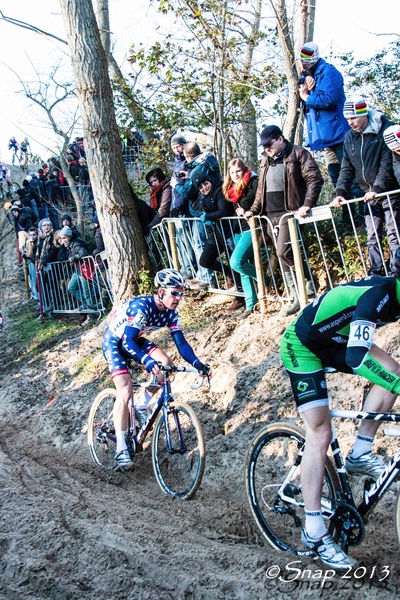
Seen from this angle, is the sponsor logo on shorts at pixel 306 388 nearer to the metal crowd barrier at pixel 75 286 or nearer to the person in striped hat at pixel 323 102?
the person in striped hat at pixel 323 102

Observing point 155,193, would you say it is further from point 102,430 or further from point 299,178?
point 102,430

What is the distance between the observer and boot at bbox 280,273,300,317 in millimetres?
8289

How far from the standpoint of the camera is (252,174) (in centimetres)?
888

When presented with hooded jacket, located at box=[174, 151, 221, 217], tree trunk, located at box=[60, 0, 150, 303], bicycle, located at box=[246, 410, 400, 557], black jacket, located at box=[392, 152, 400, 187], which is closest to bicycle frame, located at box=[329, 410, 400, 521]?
bicycle, located at box=[246, 410, 400, 557]

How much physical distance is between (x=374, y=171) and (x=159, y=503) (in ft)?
14.5

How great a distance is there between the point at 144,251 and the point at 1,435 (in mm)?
3939

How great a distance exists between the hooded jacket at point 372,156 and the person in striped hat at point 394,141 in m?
0.20

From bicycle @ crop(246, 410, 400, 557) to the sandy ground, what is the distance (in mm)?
207

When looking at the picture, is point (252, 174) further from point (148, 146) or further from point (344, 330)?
point (148, 146)

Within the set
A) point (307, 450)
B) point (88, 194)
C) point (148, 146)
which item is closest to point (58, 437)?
point (307, 450)

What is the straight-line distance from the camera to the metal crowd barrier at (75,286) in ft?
40.7

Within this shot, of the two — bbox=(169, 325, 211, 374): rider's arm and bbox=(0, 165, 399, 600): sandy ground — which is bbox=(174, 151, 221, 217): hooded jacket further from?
bbox=(169, 325, 211, 374): rider's arm

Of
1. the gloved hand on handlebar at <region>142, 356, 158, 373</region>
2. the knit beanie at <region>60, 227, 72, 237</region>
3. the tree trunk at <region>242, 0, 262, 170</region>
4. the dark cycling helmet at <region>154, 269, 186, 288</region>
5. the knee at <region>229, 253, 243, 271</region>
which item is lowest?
the gloved hand on handlebar at <region>142, 356, 158, 373</region>

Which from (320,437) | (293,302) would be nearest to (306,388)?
(320,437)
